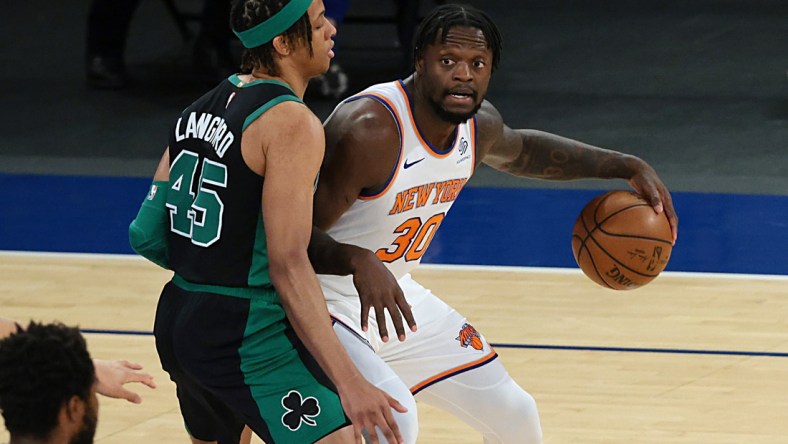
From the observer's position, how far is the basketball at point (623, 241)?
14.8ft

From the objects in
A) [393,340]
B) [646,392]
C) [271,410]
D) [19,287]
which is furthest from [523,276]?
[271,410]

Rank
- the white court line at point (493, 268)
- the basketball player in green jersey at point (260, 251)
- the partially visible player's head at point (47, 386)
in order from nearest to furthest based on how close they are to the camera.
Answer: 1. the partially visible player's head at point (47, 386)
2. the basketball player in green jersey at point (260, 251)
3. the white court line at point (493, 268)

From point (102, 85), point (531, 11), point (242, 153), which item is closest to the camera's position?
point (242, 153)

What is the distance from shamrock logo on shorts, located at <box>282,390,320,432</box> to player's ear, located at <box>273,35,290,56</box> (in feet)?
2.65

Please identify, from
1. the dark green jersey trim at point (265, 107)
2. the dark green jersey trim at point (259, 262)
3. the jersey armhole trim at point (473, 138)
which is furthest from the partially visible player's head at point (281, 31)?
the jersey armhole trim at point (473, 138)

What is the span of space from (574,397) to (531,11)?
9.03 metres

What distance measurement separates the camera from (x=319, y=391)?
11.0 ft

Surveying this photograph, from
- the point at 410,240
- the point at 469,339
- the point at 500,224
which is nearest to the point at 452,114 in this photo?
the point at 410,240

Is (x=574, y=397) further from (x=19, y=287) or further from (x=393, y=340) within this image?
(x=19, y=287)

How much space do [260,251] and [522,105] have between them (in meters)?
7.94

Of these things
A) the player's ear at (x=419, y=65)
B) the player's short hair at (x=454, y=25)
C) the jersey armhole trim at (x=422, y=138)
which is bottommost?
the jersey armhole trim at (x=422, y=138)

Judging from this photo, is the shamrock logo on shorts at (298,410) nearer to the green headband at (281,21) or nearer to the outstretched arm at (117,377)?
the outstretched arm at (117,377)

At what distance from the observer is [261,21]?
3365mm

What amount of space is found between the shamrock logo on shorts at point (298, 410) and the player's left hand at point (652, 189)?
1.59 meters
